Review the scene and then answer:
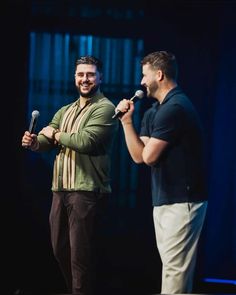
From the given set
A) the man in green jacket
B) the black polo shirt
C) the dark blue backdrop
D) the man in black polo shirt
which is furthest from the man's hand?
the dark blue backdrop

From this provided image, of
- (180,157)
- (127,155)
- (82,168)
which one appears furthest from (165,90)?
(127,155)

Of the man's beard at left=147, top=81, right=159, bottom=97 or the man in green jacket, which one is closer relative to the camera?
the man's beard at left=147, top=81, right=159, bottom=97

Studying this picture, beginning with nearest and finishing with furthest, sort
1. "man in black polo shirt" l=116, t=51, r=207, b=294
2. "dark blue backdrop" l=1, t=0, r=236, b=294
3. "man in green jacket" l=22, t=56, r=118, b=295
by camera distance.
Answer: "man in black polo shirt" l=116, t=51, r=207, b=294
"man in green jacket" l=22, t=56, r=118, b=295
"dark blue backdrop" l=1, t=0, r=236, b=294

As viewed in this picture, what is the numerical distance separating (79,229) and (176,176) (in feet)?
2.04

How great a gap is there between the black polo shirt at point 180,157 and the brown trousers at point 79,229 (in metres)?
0.44

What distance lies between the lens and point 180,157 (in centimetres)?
222

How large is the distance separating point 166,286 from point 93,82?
1.06 m

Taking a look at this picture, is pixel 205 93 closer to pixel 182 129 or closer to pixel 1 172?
pixel 182 129

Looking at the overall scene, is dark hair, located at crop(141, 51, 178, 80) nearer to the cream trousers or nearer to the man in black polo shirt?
the man in black polo shirt

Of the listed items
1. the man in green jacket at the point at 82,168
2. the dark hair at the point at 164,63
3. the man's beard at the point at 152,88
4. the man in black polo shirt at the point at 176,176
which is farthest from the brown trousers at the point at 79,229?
the dark hair at the point at 164,63

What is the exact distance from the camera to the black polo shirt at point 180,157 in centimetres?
220

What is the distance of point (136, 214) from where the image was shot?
11.5 ft

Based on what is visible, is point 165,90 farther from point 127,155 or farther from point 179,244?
point 127,155

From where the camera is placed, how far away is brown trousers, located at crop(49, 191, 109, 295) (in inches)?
101
